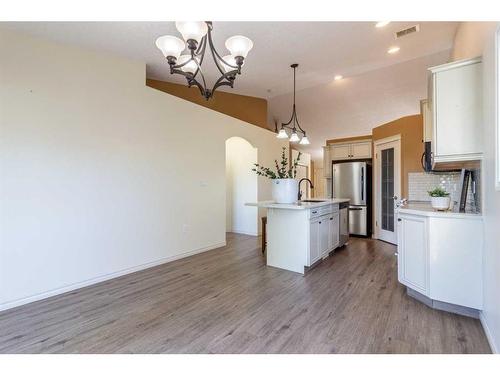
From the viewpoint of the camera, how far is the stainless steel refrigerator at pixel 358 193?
5.48 metres

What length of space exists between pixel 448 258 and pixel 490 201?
0.64m

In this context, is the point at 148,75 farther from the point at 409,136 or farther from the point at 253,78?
the point at 409,136

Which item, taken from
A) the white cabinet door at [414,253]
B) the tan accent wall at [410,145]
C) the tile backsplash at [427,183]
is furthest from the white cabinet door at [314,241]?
the tan accent wall at [410,145]

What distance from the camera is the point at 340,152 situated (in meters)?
6.39

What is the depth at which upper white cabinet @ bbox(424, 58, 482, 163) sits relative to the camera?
2.06 m

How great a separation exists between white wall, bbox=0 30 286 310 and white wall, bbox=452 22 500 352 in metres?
3.62

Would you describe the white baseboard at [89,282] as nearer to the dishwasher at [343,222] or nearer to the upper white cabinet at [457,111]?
the dishwasher at [343,222]

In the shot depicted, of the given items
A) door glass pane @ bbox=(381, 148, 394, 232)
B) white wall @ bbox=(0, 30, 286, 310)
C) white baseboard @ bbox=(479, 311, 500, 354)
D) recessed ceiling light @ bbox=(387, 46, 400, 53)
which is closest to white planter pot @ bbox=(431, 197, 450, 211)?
white baseboard @ bbox=(479, 311, 500, 354)

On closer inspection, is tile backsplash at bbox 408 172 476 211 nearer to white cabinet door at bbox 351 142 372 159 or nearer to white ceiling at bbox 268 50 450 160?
white cabinet door at bbox 351 142 372 159

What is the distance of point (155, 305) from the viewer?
2.38m

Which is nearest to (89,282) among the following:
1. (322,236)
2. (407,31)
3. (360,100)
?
(322,236)

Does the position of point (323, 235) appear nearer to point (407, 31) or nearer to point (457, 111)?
point (457, 111)

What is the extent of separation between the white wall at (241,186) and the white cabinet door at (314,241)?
8.08ft

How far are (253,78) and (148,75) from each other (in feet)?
5.80
